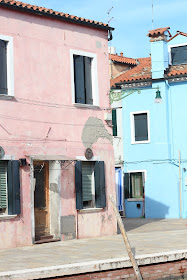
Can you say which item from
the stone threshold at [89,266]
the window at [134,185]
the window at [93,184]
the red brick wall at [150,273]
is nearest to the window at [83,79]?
the window at [93,184]

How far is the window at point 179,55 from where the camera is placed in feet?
90.7

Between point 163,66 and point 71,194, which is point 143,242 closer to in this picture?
point 71,194

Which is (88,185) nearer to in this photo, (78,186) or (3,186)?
(78,186)

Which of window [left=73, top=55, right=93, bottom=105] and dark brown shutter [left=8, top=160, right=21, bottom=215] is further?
window [left=73, top=55, right=93, bottom=105]

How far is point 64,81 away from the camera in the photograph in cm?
1734

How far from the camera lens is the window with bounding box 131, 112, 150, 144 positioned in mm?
27531

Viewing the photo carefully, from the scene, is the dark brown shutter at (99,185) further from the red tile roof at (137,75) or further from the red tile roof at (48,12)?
the red tile roof at (137,75)

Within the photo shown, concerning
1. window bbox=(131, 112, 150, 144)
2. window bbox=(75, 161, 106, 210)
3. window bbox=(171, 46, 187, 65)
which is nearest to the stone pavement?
window bbox=(75, 161, 106, 210)

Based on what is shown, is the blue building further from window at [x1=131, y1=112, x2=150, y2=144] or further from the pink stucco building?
the pink stucco building

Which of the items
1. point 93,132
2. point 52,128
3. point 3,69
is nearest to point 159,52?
point 93,132

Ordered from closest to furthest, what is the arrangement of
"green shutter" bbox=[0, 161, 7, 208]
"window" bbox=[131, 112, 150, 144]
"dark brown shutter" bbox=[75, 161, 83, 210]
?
1. "green shutter" bbox=[0, 161, 7, 208]
2. "dark brown shutter" bbox=[75, 161, 83, 210]
3. "window" bbox=[131, 112, 150, 144]

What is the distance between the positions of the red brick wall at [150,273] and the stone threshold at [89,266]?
8 centimetres

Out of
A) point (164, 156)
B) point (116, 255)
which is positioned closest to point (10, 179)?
point (116, 255)

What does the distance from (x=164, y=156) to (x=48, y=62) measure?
36.5 ft
